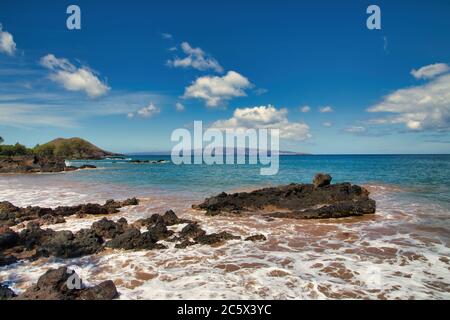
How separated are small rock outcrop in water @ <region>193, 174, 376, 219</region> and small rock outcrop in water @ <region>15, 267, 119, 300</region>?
1007 cm

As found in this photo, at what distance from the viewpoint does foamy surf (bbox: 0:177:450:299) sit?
23.2ft

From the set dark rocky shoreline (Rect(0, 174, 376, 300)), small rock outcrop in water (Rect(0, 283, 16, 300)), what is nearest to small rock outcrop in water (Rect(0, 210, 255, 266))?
dark rocky shoreline (Rect(0, 174, 376, 300))

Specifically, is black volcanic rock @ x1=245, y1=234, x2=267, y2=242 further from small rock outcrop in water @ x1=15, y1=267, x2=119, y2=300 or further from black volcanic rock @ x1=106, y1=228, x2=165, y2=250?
small rock outcrop in water @ x1=15, y1=267, x2=119, y2=300

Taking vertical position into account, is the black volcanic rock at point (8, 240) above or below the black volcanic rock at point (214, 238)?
above

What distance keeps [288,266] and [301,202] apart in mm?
10412

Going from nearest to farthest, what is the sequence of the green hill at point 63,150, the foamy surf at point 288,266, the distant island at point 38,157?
the foamy surf at point 288,266 → the distant island at point 38,157 → the green hill at point 63,150

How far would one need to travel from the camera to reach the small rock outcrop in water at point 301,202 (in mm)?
16092

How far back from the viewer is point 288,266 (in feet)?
28.6

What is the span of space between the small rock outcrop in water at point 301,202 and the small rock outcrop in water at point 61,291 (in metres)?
10.1

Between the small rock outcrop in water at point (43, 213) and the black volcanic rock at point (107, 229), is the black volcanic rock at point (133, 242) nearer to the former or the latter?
the black volcanic rock at point (107, 229)

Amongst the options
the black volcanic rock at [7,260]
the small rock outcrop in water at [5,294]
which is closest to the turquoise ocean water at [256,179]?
the black volcanic rock at [7,260]
